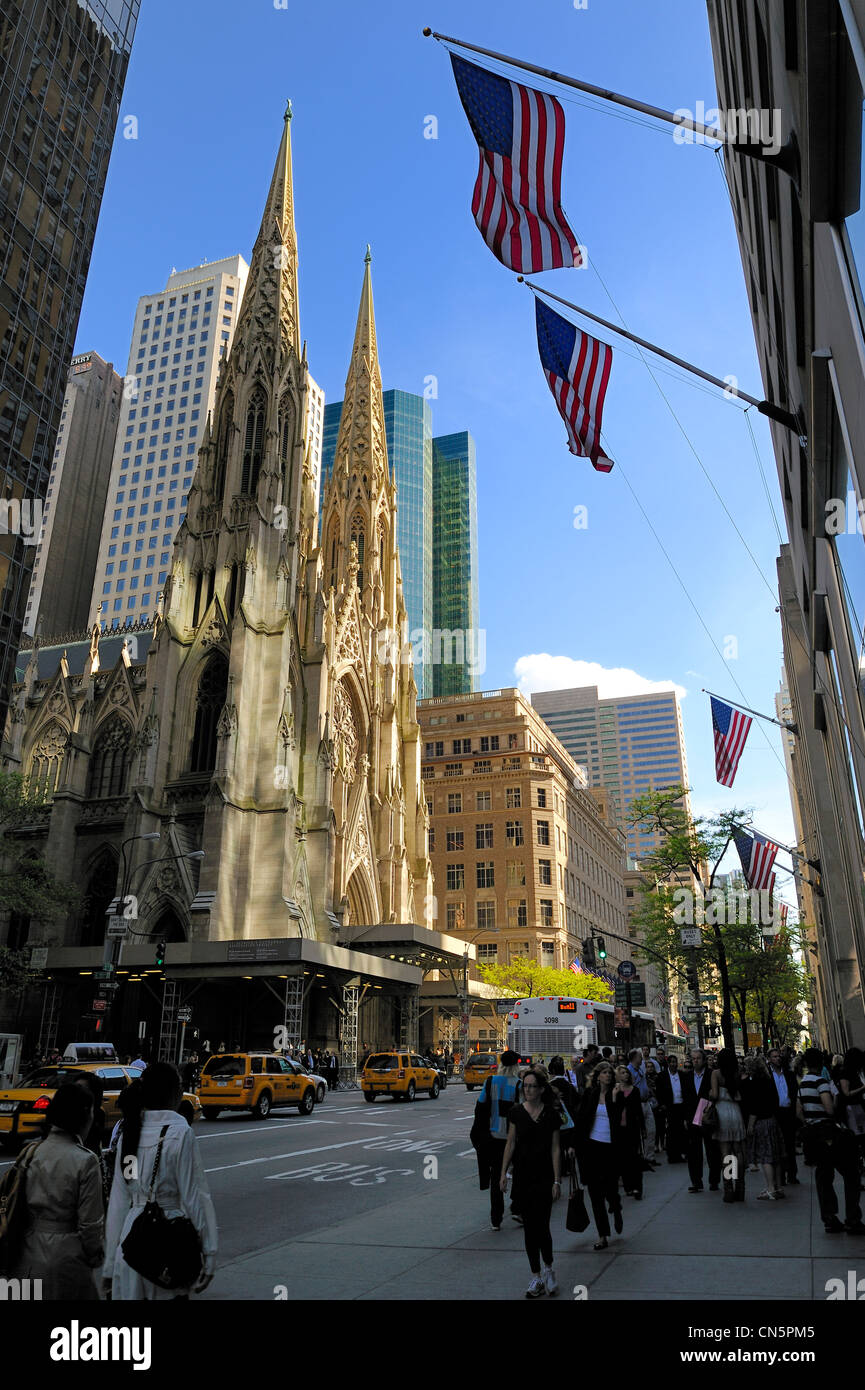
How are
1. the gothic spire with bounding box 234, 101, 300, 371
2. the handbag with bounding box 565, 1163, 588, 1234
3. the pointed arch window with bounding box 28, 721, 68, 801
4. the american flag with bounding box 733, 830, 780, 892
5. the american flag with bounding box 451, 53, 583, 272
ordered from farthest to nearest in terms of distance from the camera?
the gothic spire with bounding box 234, 101, 300, 371
the pointed arch window with bounding box 28, 721, 68, 801
the american flag with bounding box 733, 830, 780, 892
the american flag with bounding box 451, 53, 583, 272
the handbag with bounding box 565, 1163, 588, 1234

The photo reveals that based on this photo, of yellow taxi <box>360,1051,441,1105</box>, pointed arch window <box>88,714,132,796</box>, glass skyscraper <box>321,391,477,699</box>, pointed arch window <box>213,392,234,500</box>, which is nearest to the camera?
yellow taxi <box>360,1051,441,1105</box>

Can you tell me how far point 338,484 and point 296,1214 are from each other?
6922 cm

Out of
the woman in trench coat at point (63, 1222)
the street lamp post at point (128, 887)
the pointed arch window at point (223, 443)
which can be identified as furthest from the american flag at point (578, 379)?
the pointed arch window at point (223, 443)

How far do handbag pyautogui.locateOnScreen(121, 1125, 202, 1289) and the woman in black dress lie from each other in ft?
10.3

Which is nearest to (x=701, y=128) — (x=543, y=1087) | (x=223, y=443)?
(x=543, y=1087)

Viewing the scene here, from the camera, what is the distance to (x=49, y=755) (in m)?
59.1

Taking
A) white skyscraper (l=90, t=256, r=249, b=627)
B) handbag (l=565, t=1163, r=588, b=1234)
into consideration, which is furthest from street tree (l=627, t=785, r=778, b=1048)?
white skyscraper (l=90, t=256, r=249, b=627)

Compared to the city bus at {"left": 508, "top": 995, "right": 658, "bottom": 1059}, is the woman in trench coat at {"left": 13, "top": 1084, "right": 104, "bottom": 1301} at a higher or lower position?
lower

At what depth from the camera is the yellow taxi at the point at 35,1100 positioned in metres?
16.0

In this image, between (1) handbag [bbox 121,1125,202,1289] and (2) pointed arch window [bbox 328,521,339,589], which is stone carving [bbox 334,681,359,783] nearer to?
(2) pointed arch window [bbox 328,521,339,589]

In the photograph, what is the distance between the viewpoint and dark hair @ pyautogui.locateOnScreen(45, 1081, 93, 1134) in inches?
199

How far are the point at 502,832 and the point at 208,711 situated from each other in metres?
36.7

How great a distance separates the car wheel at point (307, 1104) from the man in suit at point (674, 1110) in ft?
39.4
